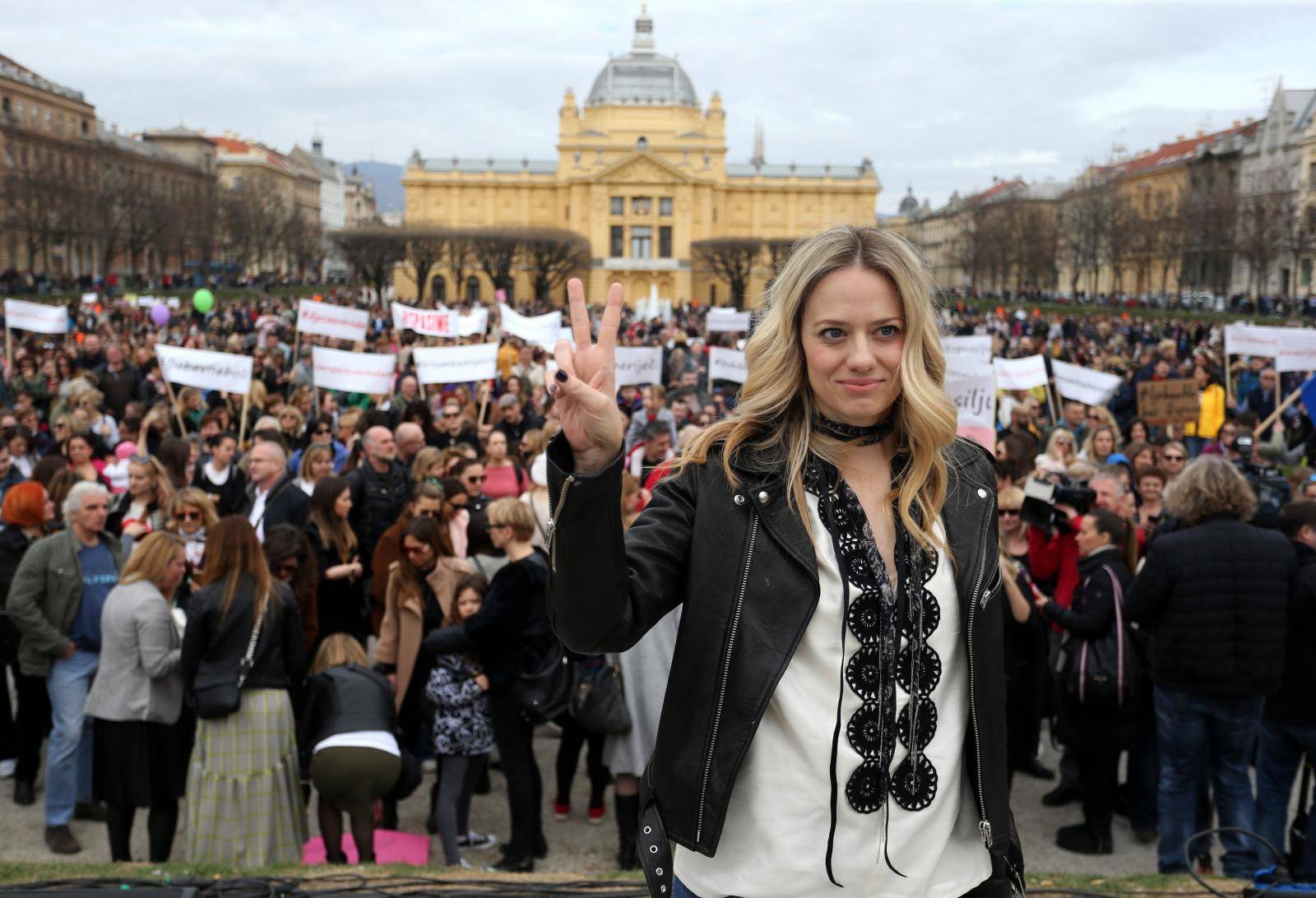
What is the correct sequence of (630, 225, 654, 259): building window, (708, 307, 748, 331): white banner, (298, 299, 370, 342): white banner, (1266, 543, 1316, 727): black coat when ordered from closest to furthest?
(1266, 543, 1316, 727): black coat, (298, 299, 370, 342): white banner, (708, 307, 748, 331): white banner, (630, 225, 654, 259): building window

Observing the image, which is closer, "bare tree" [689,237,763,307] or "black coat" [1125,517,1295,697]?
"black coat" [1125,517,1295,697]

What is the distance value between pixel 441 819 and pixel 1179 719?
3.24 metres

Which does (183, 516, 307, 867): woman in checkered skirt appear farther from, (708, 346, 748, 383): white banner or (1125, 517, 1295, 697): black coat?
(708, 346, 748, 383): white banner

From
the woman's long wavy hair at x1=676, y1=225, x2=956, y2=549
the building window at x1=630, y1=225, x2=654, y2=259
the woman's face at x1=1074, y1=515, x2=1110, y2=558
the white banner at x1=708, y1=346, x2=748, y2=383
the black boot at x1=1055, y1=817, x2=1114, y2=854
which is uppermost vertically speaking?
the building window at x1=630, y1=225, x2=654, y2=259

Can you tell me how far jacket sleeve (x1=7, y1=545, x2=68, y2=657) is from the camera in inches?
215

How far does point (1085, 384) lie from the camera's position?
38.0 feet

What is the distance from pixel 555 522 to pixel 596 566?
9 centimetres

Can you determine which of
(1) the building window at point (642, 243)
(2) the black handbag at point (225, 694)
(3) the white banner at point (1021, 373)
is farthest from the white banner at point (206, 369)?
(1) the building window at point (642, 243)

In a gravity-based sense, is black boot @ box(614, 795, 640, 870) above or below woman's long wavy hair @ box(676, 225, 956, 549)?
below

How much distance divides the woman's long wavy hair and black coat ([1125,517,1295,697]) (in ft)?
10.8

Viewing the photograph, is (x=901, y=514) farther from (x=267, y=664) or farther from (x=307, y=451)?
(x=307, y=451)

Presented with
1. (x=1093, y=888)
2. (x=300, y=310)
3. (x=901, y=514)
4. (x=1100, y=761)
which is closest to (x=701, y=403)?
(x=300, y=310)

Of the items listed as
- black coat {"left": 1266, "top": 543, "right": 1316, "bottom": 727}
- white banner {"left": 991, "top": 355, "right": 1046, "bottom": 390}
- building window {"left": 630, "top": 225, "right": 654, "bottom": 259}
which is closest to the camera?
black coat {"left": 1266, "top": 543, "right": 1316, "bottom": 727}

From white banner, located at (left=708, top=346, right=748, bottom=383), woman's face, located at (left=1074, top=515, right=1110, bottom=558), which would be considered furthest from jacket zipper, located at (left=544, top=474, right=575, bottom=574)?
white banner, located at (left=708, top=346, right=748, bottom=383)
